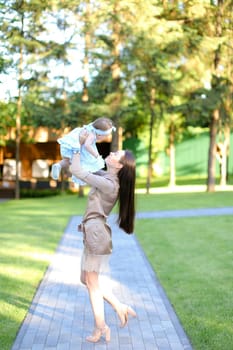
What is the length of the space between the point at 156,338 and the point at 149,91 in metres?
23.7

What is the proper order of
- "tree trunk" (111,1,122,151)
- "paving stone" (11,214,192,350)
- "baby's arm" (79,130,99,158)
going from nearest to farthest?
1. "baby's arm" (79,130,99,158)
2. "paving stone" (11,214,192,350)
3. "tree trunk" (111,1,122,151)

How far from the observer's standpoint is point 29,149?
131 feet

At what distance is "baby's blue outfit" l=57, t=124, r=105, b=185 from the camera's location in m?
4.64

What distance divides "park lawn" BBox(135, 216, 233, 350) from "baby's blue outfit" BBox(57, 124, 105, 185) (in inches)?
75.3

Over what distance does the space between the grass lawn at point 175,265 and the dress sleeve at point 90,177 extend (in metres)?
1.70

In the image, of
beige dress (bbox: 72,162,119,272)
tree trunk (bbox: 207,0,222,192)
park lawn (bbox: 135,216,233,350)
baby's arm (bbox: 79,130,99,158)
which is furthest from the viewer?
tree trunk (bbox: 207,0,222,192)

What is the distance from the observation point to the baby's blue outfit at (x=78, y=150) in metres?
4.64

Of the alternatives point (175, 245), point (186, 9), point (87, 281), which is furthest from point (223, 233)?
point (186, 9)

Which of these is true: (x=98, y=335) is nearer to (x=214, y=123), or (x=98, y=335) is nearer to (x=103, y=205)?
(x=103, y=205)

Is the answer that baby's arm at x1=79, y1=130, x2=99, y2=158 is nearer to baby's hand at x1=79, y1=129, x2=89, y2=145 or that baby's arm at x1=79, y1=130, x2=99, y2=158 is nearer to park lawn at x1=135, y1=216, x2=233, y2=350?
baby's hand at x1=79, y1=129, x2=89, y2=145

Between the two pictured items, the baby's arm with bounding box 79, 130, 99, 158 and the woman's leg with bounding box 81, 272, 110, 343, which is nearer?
the baby's arm with bounding box 79, 130, 99, 158

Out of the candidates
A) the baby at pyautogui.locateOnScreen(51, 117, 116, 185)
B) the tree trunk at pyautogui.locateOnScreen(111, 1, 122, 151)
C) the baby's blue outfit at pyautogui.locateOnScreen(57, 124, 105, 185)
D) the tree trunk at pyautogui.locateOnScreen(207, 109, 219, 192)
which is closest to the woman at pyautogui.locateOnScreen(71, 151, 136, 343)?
the baby's blue outfit at pyautogui.locateOnScreen(57, 124, 105, 185)

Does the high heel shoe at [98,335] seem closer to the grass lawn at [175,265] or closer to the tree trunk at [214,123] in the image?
the grass lawn at [175,265]

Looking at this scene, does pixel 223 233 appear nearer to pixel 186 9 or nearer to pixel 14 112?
pixel 186 9
